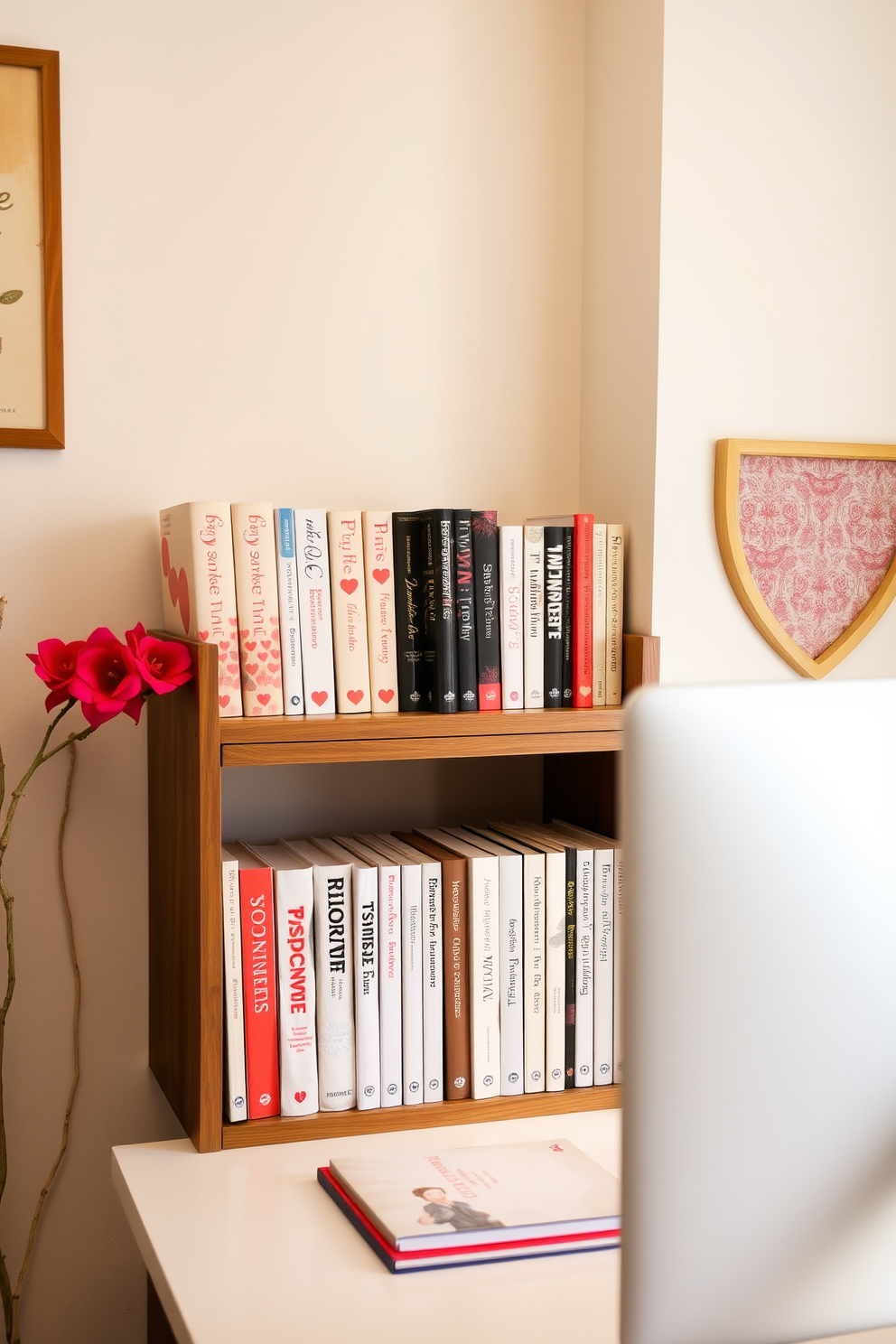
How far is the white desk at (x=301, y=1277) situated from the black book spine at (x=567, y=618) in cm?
54

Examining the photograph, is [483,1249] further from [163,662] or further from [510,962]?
[163,662]

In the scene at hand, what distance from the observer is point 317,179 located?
1574mm

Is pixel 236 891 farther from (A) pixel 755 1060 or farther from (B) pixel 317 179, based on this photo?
(B) pixel 317 179

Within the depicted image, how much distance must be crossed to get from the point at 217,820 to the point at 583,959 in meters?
0.47

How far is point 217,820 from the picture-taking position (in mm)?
1262

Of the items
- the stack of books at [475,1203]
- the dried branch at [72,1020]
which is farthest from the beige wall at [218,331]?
the stack of books at [475,1203]

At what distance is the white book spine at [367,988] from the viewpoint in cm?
132

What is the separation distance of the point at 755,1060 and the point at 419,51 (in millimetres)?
1457

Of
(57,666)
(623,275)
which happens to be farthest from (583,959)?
(623,275)

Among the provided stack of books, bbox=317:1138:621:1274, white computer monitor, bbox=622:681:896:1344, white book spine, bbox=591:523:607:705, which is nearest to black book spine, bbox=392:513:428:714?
white book spine, bbox=591:523:607:705

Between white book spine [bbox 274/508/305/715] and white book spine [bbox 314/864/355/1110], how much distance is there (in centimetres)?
20

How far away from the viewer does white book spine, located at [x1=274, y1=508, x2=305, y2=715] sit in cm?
135

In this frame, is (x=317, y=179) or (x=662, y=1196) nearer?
(x=662, y=1196)

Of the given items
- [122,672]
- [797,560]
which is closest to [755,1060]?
[122,672]
